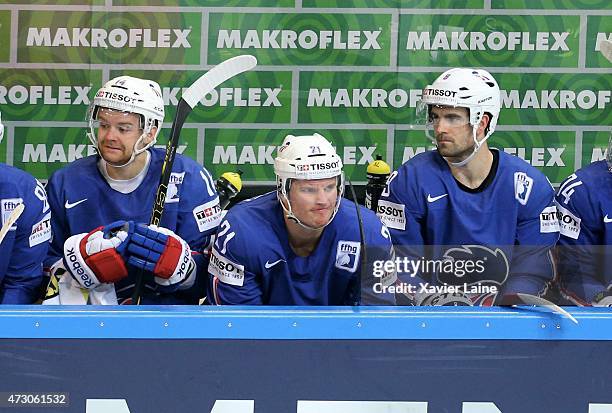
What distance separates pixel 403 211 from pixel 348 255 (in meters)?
0.46

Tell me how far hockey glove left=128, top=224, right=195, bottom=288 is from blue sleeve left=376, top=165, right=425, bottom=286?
695 mm

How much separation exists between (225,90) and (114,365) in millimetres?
3609

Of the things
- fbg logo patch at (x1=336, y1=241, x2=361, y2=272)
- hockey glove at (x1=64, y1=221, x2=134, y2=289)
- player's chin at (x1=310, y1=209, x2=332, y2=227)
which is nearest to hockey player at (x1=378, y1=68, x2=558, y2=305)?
fbg logo patch at (x1=336, y1=241, x2=361, y2=272)

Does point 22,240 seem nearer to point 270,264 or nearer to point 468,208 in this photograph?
point 270,264

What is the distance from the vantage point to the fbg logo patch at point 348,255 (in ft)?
9.87

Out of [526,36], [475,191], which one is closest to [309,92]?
[526,36]

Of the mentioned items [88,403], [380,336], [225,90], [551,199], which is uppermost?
[225,90]

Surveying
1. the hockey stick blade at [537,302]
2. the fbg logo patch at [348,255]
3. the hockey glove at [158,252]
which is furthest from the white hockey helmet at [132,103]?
the hockey stick blade at [537,302]

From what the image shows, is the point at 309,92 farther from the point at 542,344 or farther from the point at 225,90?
the point at 542,344

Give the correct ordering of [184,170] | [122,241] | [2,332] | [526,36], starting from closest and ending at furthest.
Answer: [2,332]
[122,241]
[184,170]
[526,36]

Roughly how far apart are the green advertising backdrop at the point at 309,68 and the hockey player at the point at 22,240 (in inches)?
102

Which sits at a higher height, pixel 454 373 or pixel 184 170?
pixel 184 170

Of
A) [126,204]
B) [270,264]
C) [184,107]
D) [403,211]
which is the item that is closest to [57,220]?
[126,204]

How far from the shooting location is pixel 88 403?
7.38ft
